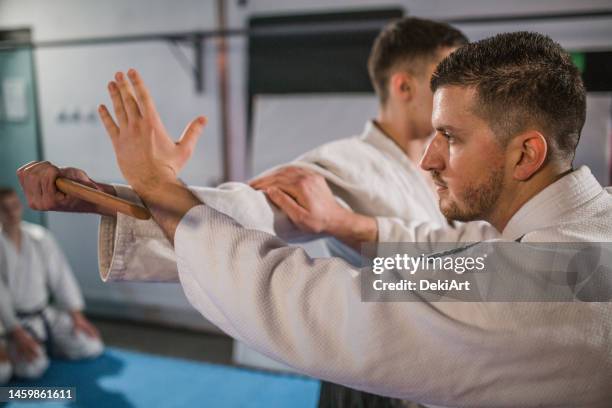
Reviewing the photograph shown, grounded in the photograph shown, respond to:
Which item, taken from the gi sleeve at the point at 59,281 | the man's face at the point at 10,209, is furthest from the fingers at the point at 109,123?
the gi sleeve at the point at 59,281

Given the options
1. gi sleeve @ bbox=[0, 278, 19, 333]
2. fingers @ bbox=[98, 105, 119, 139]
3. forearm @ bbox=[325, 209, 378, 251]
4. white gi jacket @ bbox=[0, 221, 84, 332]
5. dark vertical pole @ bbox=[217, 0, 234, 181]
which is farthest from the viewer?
dark vertical pole @ bbox=[217, 0, 234, 181]

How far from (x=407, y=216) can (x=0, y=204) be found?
8.91ft

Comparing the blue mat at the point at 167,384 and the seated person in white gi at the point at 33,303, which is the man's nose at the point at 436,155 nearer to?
the blue mat at the point at 167,384

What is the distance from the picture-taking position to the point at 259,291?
73 cm

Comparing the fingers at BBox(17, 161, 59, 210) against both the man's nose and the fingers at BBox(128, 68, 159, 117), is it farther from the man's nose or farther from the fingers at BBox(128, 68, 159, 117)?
the man's nose

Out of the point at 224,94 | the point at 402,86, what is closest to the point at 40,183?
the point at 402,86

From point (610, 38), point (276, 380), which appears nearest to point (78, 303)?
point (276, 380)

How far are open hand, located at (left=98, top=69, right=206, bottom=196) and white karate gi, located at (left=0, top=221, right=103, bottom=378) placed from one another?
2.58 m

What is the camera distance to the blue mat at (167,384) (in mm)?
2521

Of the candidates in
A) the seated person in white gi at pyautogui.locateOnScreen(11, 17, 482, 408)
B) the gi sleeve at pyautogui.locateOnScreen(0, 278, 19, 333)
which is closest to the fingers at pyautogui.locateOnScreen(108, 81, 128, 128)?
the seated person in white gi at pyautogui.locateOnScreen(11, 17, 482, 408)

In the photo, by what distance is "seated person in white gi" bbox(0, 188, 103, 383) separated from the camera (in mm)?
2879

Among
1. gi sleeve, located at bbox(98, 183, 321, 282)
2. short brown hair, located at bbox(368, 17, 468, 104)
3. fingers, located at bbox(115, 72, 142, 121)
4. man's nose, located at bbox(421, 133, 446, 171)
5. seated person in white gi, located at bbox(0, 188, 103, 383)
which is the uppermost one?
short brown hair, located at bbox(368, 17, 468, 104)

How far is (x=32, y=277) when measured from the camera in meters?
3.12

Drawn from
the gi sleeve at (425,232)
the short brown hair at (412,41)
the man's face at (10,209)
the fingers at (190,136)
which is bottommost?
the man's face at (10,209)
